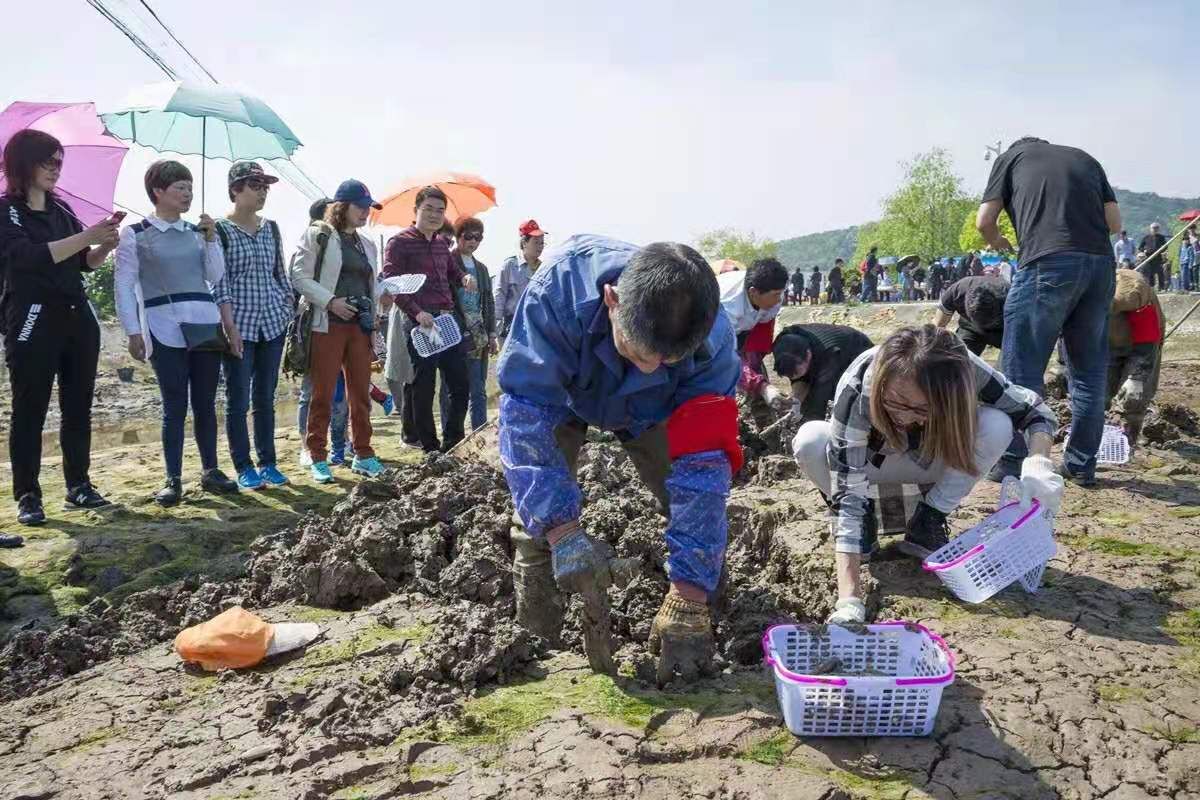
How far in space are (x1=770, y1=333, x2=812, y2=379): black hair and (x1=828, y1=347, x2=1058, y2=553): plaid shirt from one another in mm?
1238

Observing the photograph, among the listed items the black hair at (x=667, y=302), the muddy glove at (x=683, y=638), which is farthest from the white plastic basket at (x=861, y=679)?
the black hair at (x=667, y=302)

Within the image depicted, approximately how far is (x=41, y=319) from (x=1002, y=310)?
197 inches

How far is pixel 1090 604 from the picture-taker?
124 inches

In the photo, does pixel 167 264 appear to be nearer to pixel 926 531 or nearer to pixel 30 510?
pixel 30 510

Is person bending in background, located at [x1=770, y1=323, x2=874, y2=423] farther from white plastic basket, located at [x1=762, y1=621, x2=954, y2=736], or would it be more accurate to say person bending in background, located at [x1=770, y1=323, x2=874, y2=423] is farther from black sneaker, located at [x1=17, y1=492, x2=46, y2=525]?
black sneaker, located at [x1=17, y1=492, x2=46, y2=525]

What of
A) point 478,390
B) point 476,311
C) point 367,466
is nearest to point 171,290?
point 367,466

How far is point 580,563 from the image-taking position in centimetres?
235

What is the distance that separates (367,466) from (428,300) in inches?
46.9

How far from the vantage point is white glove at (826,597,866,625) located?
2.59 meters

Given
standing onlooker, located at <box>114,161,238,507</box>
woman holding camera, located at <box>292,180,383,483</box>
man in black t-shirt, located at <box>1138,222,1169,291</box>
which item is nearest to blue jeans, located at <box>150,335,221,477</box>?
standing onlooker, located at <box>114,161,238,507</box>

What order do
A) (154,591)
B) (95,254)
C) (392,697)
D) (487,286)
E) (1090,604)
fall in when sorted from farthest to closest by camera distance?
(487,286) < (95,254) < (154,591) < (1090,604) < (392,697)

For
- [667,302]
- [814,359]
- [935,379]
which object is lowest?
[814,359]

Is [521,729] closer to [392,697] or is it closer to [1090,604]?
[392,697]

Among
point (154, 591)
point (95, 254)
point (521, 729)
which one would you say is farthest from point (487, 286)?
point (521, 729)
